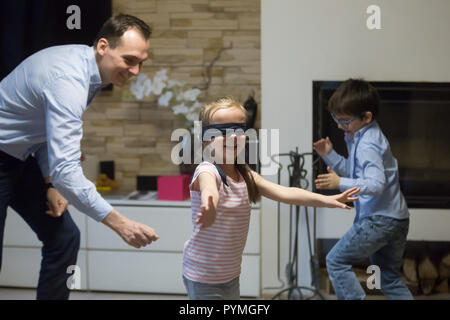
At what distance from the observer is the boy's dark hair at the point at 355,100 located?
1614mm

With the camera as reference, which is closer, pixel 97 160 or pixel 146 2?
pixel 146 2

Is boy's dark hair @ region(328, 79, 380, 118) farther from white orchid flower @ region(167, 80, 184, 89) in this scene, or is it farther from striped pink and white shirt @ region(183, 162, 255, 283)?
white orchid flower @ region(167, 80, 184, 89)

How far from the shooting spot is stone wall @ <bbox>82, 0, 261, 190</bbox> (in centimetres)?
235

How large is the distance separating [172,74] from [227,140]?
1339mm

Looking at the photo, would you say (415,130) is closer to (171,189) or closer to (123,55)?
(171,189)

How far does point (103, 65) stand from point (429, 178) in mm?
1363

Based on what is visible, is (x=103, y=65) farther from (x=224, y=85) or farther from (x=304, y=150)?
(x=224, y=85)

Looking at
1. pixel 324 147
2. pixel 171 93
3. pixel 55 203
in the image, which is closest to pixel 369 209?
pixel 324 147

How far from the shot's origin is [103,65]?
1377mm

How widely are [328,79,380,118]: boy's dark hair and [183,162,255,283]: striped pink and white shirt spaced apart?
605mm

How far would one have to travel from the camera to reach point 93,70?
4.43ft
